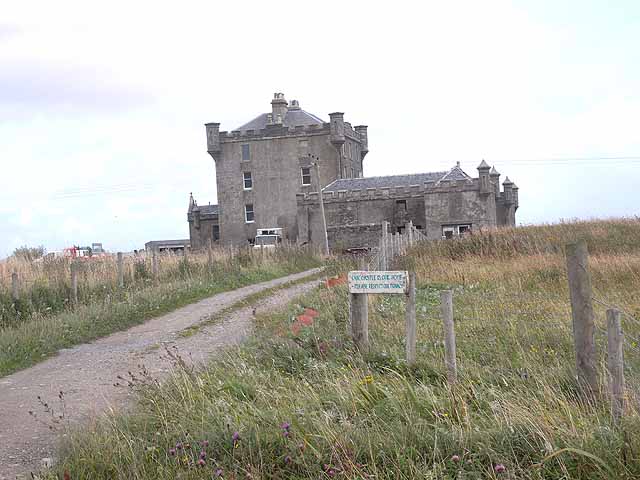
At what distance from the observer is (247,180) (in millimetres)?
57812

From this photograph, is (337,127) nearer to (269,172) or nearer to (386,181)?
(386,181)

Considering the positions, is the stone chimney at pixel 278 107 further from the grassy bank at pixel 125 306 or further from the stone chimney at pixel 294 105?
the grassy bank at pixel 125 306

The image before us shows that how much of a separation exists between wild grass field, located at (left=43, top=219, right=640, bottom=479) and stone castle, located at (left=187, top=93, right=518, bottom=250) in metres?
40.2

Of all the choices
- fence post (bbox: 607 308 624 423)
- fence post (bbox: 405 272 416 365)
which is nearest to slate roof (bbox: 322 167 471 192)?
fence post (bbox: 405 272 416 365)

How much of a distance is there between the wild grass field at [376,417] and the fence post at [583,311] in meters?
0.14

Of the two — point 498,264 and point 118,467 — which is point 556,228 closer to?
point 498,264

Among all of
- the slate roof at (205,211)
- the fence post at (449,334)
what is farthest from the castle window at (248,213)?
the fence post at (449,334)

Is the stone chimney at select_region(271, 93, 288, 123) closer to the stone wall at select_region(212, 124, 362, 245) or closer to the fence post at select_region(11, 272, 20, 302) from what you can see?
the stone wall at select_region(212, 124, 362, 245)

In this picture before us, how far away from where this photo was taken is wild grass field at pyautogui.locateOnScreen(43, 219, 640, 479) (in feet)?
18.0

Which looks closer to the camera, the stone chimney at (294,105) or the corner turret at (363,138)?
the stone chimney at (294,105)

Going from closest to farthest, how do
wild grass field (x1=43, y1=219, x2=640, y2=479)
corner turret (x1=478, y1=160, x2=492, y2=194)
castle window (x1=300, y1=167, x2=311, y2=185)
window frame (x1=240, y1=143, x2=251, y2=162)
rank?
wild grass field (x1=43, y1=219, x2=640, y2=479)
corner turret (x1=478, y1=160, x2=492, y2=194)
castle window (x1=300, y1=167, x2=311, y2=185)
window frame (x1=240, y1=143, x2=251, y2=162)

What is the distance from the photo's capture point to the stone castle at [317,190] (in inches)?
1956

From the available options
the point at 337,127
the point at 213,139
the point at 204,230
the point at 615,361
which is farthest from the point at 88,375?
the point at 204,230

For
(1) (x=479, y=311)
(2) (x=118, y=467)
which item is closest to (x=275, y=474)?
(2) (x=118, y=467)
